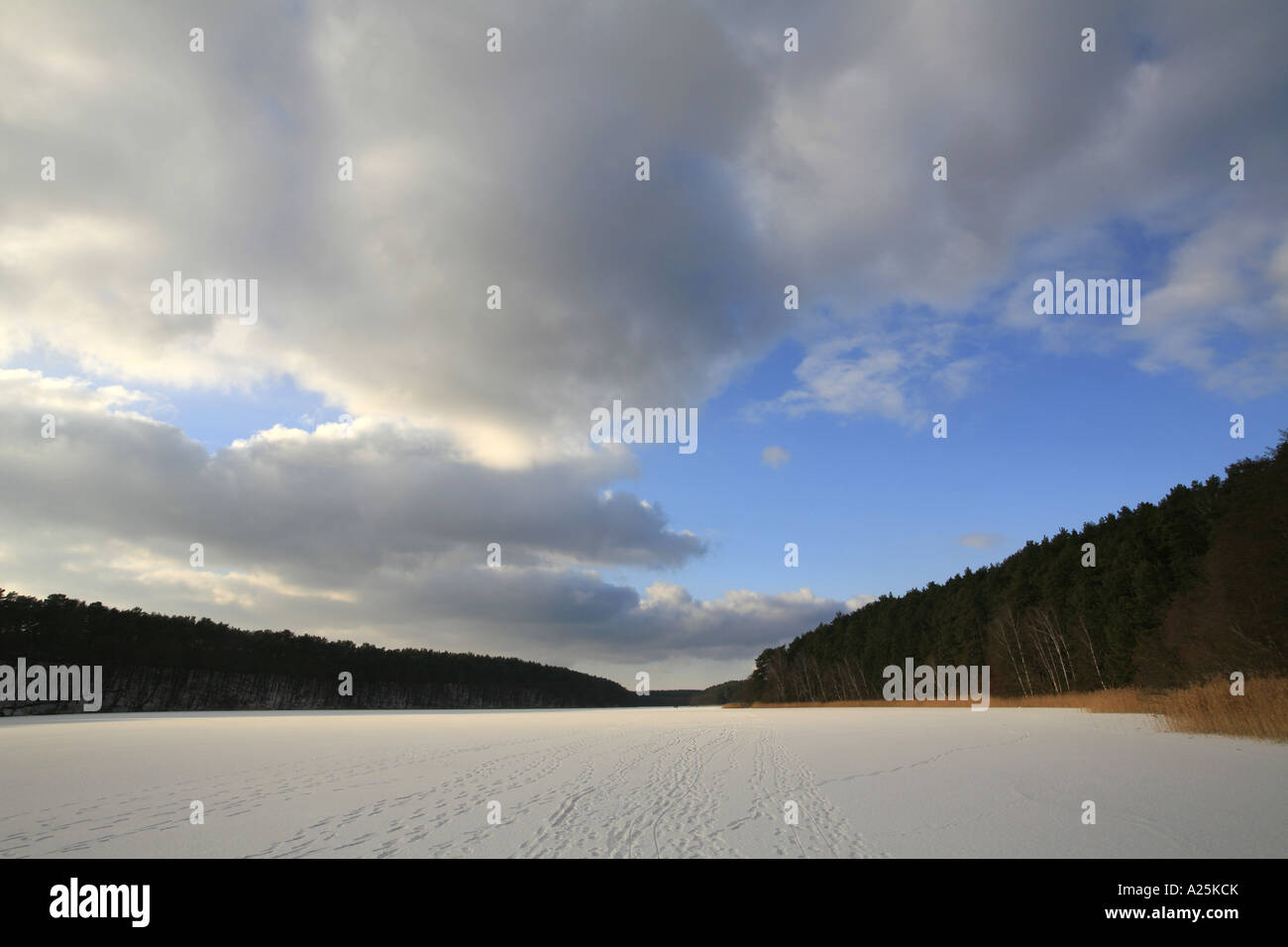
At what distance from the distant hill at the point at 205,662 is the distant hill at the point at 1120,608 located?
88.8 metres

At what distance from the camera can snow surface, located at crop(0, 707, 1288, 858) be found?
7.88 meters

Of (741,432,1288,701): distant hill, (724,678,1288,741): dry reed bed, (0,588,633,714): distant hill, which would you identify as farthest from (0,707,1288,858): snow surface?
(0,588,633,714): distant hill

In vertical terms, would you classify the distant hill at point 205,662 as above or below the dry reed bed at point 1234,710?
below

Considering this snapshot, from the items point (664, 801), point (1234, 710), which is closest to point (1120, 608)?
point (1234, 710)

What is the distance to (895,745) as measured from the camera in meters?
20.7

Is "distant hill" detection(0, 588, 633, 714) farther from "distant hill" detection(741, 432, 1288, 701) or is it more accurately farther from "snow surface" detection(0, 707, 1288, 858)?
"distant hill" detection(741, 432, 1288, 701)

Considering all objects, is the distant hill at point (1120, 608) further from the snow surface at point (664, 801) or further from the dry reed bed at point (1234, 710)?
the snow surface at point (664, 801)

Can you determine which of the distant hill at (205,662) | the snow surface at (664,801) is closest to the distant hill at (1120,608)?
the snow surface at (664,801)

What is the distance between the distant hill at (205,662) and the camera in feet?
266
